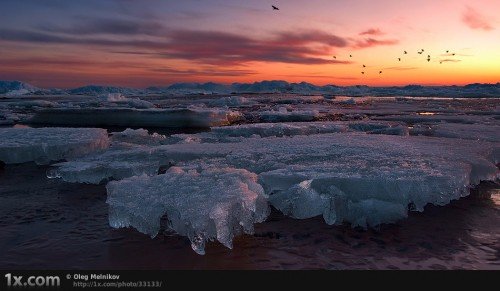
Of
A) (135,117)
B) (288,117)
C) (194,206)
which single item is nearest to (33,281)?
(194,206)

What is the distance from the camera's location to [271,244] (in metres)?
4.37

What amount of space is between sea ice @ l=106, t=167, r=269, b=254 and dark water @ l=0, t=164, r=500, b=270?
0.16 m

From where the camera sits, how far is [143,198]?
4766mm

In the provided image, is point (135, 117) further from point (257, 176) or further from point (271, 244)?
point (271, 244)

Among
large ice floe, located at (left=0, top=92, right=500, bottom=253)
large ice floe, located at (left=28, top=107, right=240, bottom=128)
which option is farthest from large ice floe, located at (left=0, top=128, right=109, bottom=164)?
large ice floe, located at (left=28, top=107, right=240, bottom=128)

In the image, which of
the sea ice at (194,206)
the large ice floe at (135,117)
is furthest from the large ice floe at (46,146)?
the large ice floe at (135,117)

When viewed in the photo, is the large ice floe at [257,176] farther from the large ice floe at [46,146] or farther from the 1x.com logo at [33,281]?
the 1x.com logo at [33,281]

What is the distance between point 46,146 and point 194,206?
6100 millimetres

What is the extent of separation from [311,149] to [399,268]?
4180 mm

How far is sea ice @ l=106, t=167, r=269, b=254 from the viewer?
415 cm

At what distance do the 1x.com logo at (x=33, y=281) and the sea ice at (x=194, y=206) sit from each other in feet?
3.90

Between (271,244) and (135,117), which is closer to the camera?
(271,244)

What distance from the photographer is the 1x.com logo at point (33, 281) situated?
332 cm

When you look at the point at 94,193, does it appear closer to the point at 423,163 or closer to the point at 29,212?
the point at 29,212
